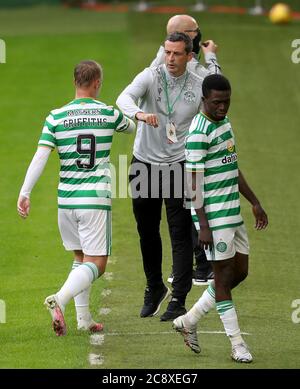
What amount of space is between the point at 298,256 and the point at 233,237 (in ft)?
14.7

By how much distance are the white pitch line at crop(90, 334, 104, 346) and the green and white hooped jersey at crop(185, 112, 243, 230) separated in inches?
57.2

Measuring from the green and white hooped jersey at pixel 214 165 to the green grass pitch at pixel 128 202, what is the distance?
1.15m

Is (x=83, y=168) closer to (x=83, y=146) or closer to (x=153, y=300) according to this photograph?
(x=83, y=146)

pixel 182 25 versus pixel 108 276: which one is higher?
pixel 182 25

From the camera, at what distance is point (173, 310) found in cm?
1186

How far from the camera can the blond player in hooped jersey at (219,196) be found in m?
10.3

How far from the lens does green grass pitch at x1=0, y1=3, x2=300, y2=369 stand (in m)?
10.8

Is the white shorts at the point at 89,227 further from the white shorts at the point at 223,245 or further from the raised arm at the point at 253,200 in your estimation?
the raised arm at the point at 253,200

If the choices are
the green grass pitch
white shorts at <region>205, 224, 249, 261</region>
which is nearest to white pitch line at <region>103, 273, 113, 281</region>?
the green grass pitch

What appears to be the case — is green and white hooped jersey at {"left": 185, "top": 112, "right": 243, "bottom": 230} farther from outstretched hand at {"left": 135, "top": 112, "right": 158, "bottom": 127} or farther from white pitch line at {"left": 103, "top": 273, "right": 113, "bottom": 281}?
white pitch line at {"left": 103, "top": 273, "right": 113, "bottom": 281}

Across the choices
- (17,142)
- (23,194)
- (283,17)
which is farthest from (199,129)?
(283,17)

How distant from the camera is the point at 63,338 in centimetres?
1105

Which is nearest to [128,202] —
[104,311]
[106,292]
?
[106,292]

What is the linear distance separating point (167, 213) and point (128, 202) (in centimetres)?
608
